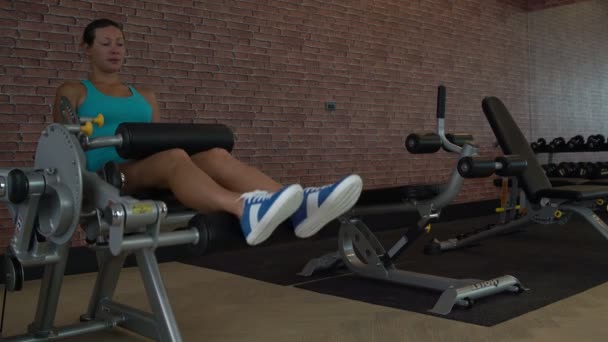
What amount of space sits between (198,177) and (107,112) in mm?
721

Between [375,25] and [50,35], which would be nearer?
[50,35]

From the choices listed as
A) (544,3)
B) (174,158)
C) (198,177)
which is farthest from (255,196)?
(544,3)

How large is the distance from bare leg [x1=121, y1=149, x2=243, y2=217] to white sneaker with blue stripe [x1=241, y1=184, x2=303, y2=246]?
49mm

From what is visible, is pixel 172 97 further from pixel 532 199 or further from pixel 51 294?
pixel 532 199

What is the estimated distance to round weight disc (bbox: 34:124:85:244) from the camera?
1.61m

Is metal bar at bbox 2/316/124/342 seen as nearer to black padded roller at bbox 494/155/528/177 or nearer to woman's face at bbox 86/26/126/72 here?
woman's face at bbox 86/26/126/72

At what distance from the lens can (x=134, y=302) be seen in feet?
9.32

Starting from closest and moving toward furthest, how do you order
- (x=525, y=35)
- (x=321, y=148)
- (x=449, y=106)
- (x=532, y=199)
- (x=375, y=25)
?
(x=532, y=199) → (x=321, y=148) → (x=375, y=25) → (x=449, y=106) → (x=525, y=35)

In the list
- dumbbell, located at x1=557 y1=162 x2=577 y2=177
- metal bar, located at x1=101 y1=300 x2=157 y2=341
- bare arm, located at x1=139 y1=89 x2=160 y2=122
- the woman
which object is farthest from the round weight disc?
dumbbell, located at x1=557 y1=162 x2=577 y2=177

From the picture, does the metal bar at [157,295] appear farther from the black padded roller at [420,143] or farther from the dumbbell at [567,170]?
the dumbbell at [567,170]

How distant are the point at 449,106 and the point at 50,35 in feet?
13.5

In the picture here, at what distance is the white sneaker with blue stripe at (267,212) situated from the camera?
1.52m

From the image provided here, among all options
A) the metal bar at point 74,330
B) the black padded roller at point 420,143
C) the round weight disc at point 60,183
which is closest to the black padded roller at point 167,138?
the round weight disc at point 60,183

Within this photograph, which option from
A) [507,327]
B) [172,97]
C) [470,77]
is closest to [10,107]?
[172,97]
